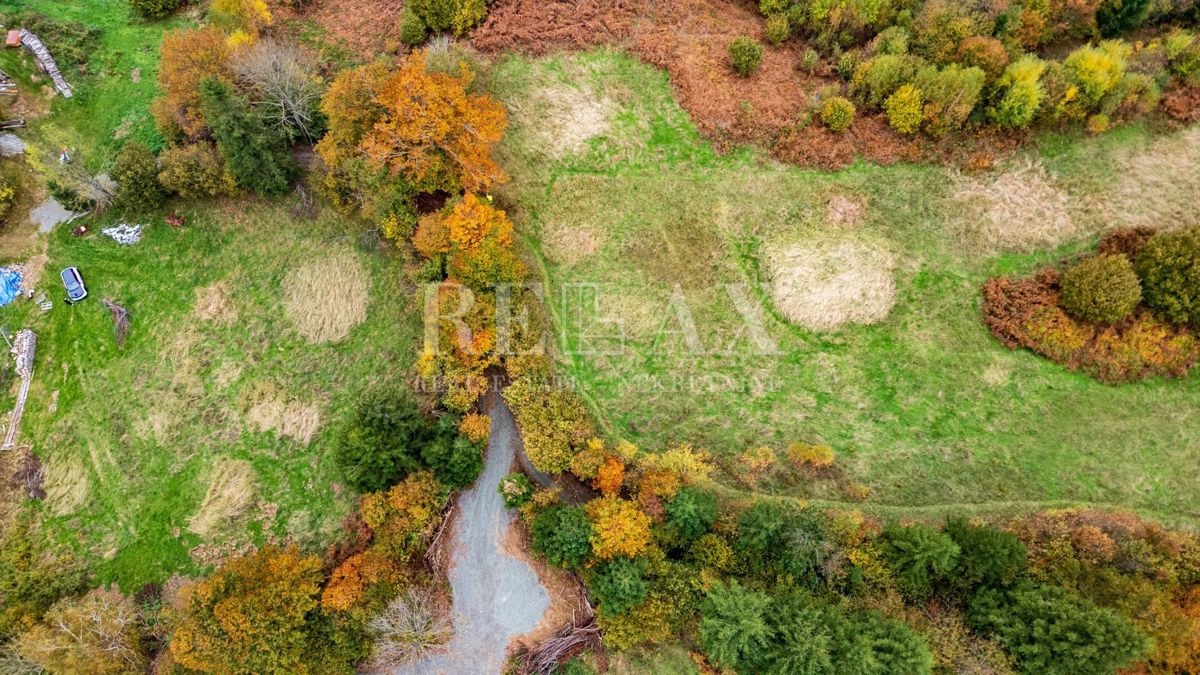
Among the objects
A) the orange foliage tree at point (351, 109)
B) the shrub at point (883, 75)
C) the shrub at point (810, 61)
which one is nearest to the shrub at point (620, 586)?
the orange foliage tree at point (351, 109)

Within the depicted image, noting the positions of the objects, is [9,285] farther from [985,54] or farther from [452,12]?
[985,54]

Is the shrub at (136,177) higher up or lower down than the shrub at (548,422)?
higher up

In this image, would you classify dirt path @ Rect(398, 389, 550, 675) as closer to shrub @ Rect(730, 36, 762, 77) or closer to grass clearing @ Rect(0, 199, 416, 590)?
grass clearing @ Rect(0, 199, 416, 590)

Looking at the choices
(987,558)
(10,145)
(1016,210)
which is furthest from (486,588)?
(10,145)

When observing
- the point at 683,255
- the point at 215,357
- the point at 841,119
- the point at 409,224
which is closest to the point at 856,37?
the point at 841,119

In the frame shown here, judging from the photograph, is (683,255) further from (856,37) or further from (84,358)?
(84,358)

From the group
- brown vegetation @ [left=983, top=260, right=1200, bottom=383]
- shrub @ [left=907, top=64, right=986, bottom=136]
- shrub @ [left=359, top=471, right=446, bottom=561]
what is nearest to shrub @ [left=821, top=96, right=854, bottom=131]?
shrub @ [left=907, top=64, right=986, bottom=136]

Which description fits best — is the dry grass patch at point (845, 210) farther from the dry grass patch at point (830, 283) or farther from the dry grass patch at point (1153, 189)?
the dry grass patch at point (1153, 189)
